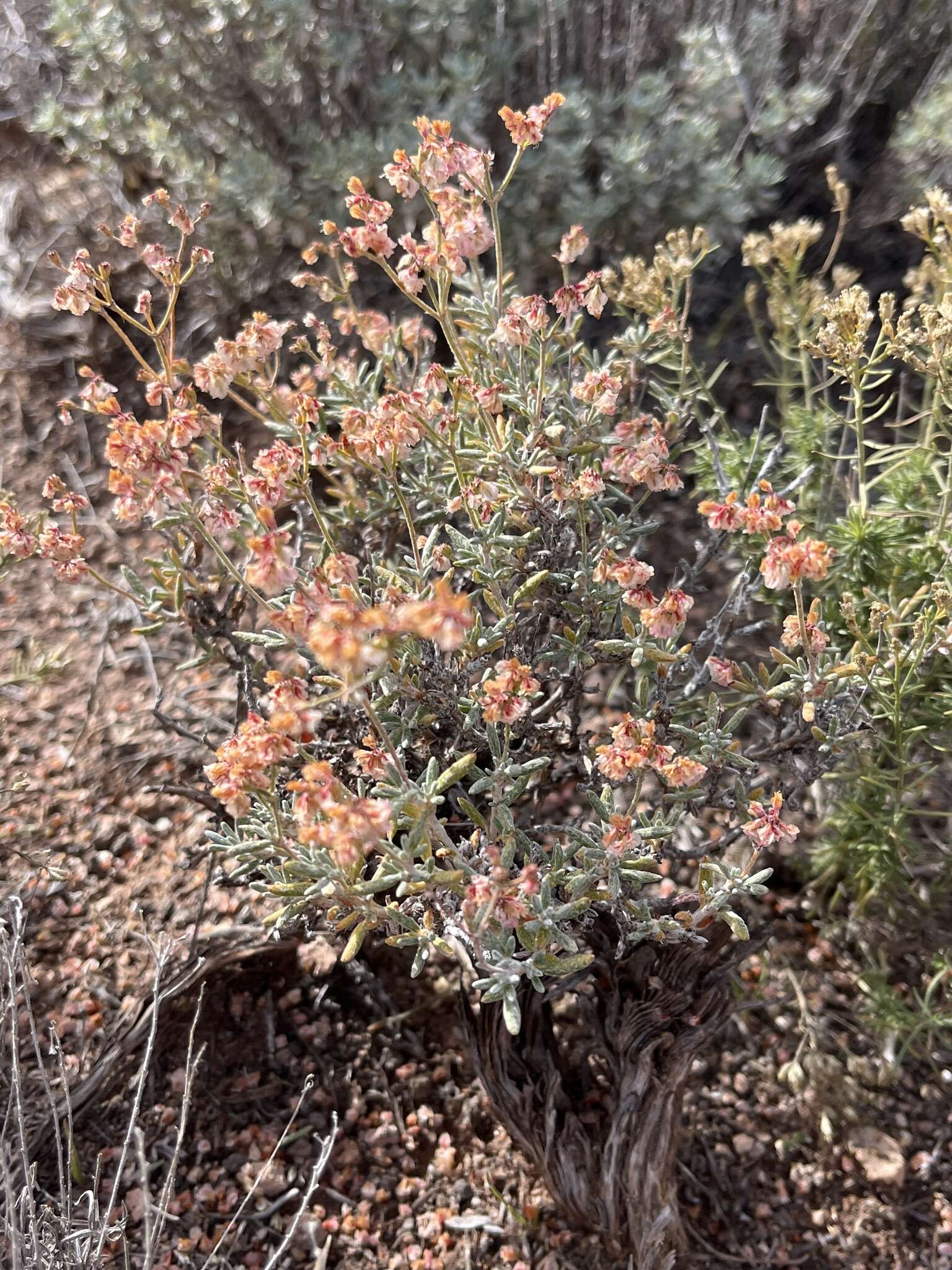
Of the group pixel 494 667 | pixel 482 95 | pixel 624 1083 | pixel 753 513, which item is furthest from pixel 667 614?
pixel 482 95

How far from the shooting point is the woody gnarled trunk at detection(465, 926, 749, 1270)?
169cm

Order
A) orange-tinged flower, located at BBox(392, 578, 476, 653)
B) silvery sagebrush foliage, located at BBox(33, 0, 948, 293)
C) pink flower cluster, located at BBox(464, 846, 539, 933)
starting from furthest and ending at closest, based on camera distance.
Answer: silvery sagebrush foliage, located at BBox(33, 0, 948, 293)
pink flower cluster, located at BBox(464, 846, 539, 933)
orange-tinged flower, located at BBox(392, 578, 476, 653)

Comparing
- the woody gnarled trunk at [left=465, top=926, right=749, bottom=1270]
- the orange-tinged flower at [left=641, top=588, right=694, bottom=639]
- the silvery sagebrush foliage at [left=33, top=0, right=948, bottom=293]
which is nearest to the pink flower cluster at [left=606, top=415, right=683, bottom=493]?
the orange-tinged flower at [left=641, top=588, right=694, bottom=639]

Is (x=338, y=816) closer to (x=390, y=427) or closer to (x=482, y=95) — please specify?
(x=390, y=427)

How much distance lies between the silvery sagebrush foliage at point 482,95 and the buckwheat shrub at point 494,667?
1.11 metres

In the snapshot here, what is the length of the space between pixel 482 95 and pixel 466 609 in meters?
2.39

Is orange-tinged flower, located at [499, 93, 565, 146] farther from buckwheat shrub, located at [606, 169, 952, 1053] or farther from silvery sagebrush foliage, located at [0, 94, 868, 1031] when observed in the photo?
buckwheat shrub, located at [606, 169, 952, 1053]

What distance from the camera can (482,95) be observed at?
2920 mm

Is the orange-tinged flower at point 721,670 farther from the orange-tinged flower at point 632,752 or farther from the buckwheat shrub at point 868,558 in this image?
the orange-tinged flower at point 632,752

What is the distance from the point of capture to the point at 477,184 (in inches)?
58.0

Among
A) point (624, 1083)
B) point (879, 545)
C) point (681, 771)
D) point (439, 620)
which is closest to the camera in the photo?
point (439, 620)

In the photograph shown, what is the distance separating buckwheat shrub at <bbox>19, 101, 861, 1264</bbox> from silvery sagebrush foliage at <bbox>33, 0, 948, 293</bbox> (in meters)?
1.11

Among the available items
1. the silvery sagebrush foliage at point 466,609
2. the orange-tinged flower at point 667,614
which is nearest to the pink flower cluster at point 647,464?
the silvery sagebrush foliage at point 466,609

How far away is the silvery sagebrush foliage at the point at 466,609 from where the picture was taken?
1315 mm
